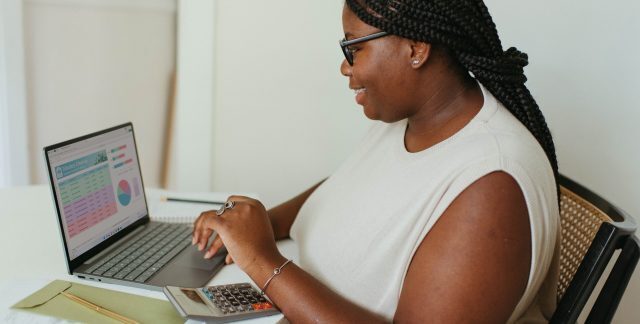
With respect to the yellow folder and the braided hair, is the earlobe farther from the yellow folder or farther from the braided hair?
the yellow folder

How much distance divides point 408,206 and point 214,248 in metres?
0.43

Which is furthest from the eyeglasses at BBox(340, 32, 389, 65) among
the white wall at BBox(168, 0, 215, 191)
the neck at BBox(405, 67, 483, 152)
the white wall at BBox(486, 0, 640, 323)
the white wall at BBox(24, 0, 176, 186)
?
the white wall at BBox(24, 0, 176, 186)

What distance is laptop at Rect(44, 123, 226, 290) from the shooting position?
105cm

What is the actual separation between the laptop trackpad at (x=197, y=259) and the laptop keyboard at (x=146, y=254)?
2 centimetres

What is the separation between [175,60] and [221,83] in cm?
27

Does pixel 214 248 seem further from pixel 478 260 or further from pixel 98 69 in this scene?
pixel 98 69

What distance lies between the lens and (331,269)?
1.08 m

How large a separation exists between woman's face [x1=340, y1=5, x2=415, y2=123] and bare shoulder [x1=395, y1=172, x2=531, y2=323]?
0.25 m

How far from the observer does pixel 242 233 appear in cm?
109

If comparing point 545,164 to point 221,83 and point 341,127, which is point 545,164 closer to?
point 341,127

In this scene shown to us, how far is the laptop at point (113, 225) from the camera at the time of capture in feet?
3.46

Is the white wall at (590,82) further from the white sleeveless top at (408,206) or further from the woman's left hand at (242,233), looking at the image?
the woman's left hand at (242,233)

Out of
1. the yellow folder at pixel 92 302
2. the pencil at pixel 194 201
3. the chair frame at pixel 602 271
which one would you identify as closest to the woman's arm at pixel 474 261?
the chair frame at pixel 602 271

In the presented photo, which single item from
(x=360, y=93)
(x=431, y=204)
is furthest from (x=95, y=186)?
(x=431, y=204)
